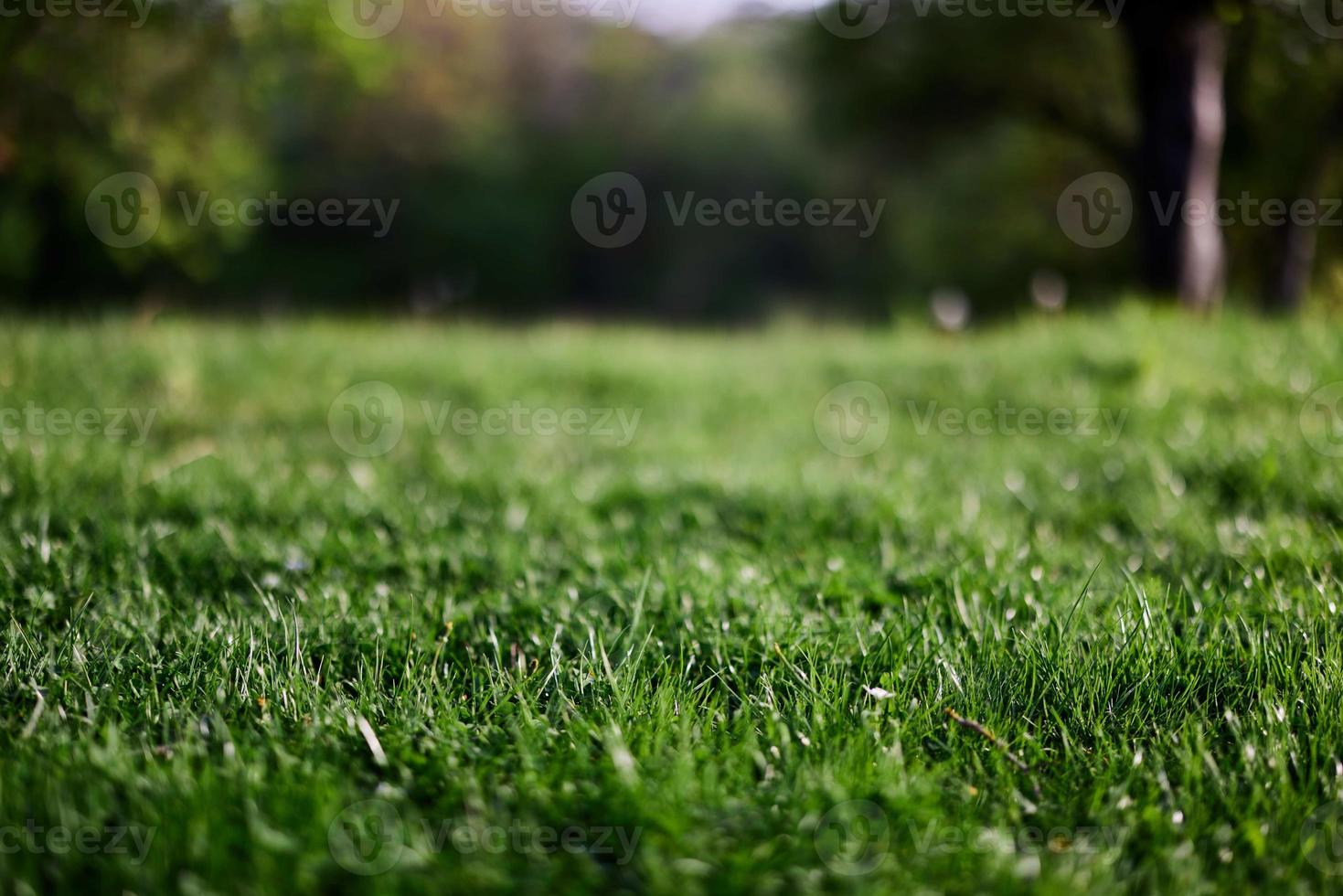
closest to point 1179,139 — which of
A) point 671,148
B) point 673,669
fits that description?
point 673,669

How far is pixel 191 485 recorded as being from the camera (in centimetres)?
353

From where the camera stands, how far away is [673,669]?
7.19 ft

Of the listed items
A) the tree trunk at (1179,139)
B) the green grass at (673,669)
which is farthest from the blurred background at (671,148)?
the green grass at (673,669)

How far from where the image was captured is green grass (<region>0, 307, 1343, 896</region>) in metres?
1.52

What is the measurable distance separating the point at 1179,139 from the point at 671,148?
23.8m

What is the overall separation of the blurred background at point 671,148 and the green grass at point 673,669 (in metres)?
4.11

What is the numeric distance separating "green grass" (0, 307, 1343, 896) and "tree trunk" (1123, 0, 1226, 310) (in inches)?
166

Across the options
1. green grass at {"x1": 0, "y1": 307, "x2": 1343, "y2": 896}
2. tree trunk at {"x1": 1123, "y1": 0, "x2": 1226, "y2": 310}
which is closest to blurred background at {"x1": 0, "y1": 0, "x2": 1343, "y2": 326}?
tree trunk at {"x1": 1123, "y1": 0, "x2": 1226, "y2": 310}

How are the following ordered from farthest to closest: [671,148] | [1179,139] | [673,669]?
[671,148] → [1179,139] → [673,669]

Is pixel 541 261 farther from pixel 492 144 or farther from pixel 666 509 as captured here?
pixel 666 509

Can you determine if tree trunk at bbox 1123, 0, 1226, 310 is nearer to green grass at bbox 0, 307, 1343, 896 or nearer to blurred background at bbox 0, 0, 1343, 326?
blurred background at bbox 0, 0, 1343, 326

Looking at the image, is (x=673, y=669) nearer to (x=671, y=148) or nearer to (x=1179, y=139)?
(x=1179, y=139)

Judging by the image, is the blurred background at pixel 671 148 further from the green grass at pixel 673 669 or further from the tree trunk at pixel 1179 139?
the green grass at pixel 673 669

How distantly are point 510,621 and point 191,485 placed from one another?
1944 mm
